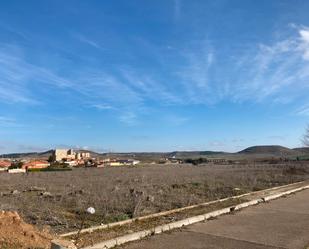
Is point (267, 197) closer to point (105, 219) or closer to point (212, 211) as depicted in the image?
point (212, 211)

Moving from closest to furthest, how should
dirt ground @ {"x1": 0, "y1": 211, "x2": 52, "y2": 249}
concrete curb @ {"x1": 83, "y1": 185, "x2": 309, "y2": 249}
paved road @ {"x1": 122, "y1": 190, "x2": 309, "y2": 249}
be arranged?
dirt ground @ {"x1": 0, "y1": 211, "x2": 52, "y2": 249}, concrete curb @ {"x1": 83, "y1": 185, "x2": 309, "y2": 249}, paved road @ {"x1": 122, "y1": 190, "x2": 309, "y2": 249}

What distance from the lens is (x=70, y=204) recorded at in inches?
638

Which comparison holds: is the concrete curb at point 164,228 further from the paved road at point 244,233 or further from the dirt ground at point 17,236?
the dirt ground at point 17,236

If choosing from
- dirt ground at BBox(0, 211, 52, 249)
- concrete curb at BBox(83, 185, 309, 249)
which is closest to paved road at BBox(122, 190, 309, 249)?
concrete curb at BBox(83, 185, 309, 249)

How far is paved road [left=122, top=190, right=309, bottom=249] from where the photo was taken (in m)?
8.40

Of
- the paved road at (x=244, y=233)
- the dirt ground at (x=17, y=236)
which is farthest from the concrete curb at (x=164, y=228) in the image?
the dirt ground at (x=17, y=236)

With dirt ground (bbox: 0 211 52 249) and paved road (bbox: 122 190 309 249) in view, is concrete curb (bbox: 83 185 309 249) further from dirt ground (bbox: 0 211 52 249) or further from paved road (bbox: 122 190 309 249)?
dirt ground (bbox: 0 211 52 249)

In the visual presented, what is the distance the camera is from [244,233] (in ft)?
31.6

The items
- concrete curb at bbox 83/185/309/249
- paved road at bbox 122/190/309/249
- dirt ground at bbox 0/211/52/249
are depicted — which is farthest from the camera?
paved road at bbox 122/190/309/249

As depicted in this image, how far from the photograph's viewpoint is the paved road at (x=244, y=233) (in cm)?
840

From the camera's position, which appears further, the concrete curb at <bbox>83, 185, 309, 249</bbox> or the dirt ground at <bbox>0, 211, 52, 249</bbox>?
the concrete curb at <bbox>83, 185, 309, 249</bbox>

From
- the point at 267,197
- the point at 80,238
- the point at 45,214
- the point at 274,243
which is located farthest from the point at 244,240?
the point at 267,197

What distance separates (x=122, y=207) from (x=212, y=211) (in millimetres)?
3205

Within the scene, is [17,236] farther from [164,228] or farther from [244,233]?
[244,233]
